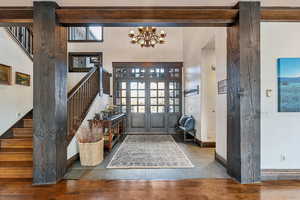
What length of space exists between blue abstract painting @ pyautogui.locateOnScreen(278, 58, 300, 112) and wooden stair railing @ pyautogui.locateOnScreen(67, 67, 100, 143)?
3.68m

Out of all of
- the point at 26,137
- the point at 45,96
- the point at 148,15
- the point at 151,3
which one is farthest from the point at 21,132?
the point at 151,3

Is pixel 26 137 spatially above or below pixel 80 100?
below

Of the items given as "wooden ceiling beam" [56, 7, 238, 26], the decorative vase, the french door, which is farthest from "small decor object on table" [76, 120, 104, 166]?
the french door

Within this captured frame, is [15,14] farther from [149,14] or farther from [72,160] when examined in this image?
[72,160]

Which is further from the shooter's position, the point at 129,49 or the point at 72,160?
the point at 129,49

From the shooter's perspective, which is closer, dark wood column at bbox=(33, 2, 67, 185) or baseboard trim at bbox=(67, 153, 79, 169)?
dark wood column at bbox=(33, 2, 67, 185)

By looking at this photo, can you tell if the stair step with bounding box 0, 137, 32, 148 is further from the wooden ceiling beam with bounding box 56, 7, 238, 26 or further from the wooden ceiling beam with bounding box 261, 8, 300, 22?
the wooden ceiling beam with bounding box 261, 8, 300, 22

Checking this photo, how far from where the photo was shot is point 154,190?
2441 mm

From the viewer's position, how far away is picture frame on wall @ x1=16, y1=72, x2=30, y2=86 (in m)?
3.89

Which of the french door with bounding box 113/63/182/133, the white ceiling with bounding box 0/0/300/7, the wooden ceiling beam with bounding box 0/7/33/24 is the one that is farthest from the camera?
the french door with bounding box 113/63/182/133

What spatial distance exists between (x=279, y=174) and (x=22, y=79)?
209 inches

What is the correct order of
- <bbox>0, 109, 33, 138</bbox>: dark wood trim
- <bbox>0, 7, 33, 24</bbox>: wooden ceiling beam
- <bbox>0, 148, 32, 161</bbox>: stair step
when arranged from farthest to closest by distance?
<bbox>0, 109, 33, 138</bbox>: dark wood trim → <bbox>0, 148, 32, 161</bbox>: stair step → <bbox>0, 7, 33, 24</bbox>: wooden ceiling beam

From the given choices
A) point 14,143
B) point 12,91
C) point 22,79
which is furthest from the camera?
point 22,79

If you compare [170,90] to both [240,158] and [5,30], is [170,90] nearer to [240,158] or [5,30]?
[240,158]
